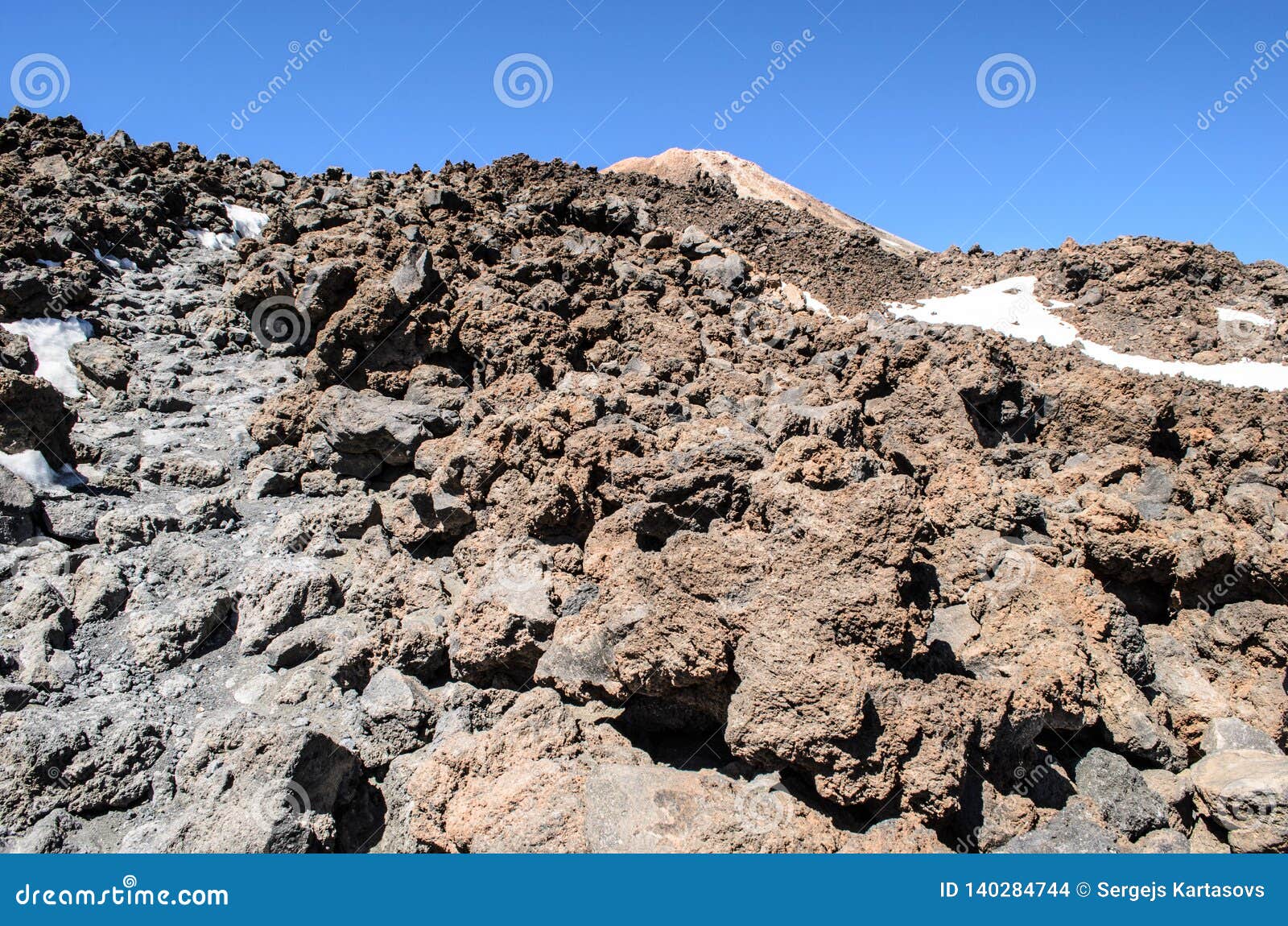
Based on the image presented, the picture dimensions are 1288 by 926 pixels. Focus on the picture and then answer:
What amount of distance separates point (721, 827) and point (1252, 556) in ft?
14.5

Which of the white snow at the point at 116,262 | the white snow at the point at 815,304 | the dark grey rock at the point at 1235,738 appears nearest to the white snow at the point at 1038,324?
the white snow at the point at 815,304

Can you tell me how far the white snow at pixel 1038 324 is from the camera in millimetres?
16094

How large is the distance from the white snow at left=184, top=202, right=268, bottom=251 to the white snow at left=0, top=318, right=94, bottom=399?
131 inches

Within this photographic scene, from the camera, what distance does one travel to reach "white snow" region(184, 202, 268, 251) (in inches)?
447

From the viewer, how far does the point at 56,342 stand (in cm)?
778

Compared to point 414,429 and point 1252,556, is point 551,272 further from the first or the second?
point 1252,556

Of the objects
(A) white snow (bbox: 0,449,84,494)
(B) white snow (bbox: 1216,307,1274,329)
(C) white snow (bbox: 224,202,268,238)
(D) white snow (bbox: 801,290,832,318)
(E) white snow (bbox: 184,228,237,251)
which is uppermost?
(D) white snow (bbox: 801,290,832,318)

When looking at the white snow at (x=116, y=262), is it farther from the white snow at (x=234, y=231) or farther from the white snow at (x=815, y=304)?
the white snow at (x=815, y=304)

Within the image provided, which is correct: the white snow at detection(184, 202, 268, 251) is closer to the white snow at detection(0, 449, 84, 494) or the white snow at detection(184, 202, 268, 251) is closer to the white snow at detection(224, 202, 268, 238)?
the white snow at detection(224, 202, 268, 238)

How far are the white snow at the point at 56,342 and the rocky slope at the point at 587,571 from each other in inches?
1.5

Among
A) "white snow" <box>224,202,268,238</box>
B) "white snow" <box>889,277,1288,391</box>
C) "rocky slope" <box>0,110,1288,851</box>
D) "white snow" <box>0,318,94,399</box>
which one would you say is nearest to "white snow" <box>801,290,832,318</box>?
"white snow" <box>889,277,1288,391</box>

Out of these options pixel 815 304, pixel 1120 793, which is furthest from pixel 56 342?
pixel 815 304

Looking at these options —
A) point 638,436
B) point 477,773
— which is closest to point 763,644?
point 477,773

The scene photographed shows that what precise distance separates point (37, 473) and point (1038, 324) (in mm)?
22025
